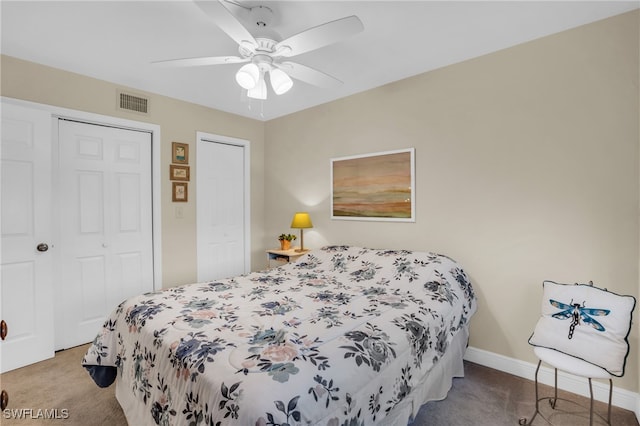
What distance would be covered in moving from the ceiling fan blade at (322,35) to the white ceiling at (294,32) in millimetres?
299

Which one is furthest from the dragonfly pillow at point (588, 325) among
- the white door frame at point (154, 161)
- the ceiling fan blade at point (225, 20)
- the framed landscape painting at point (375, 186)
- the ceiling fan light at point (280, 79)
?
the white door frame at point (154, 161)

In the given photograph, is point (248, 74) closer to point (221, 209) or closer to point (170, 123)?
point (170, 123)

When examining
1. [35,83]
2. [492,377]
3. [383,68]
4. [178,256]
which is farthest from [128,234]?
[492,377]

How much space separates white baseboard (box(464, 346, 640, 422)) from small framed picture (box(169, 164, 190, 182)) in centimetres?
331

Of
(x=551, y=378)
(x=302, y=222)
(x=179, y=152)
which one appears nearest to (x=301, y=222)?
(x=302, y=222)

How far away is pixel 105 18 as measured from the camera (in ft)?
6.63

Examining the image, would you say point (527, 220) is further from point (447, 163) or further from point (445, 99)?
point (445, 99)

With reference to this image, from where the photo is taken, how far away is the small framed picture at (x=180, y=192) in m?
3.47

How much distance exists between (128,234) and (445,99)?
3301 millimetres

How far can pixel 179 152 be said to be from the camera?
3.50 m

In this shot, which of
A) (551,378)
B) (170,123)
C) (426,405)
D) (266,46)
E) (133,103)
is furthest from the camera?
(170,123)

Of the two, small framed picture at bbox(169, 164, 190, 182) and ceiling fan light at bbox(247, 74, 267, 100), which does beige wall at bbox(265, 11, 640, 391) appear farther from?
small framed picture at bbox(169, 164, 190, 182)

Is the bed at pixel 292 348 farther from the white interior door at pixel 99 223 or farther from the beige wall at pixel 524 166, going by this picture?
the white interior door at pixel 99 223

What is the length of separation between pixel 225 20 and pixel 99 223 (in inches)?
96.7
